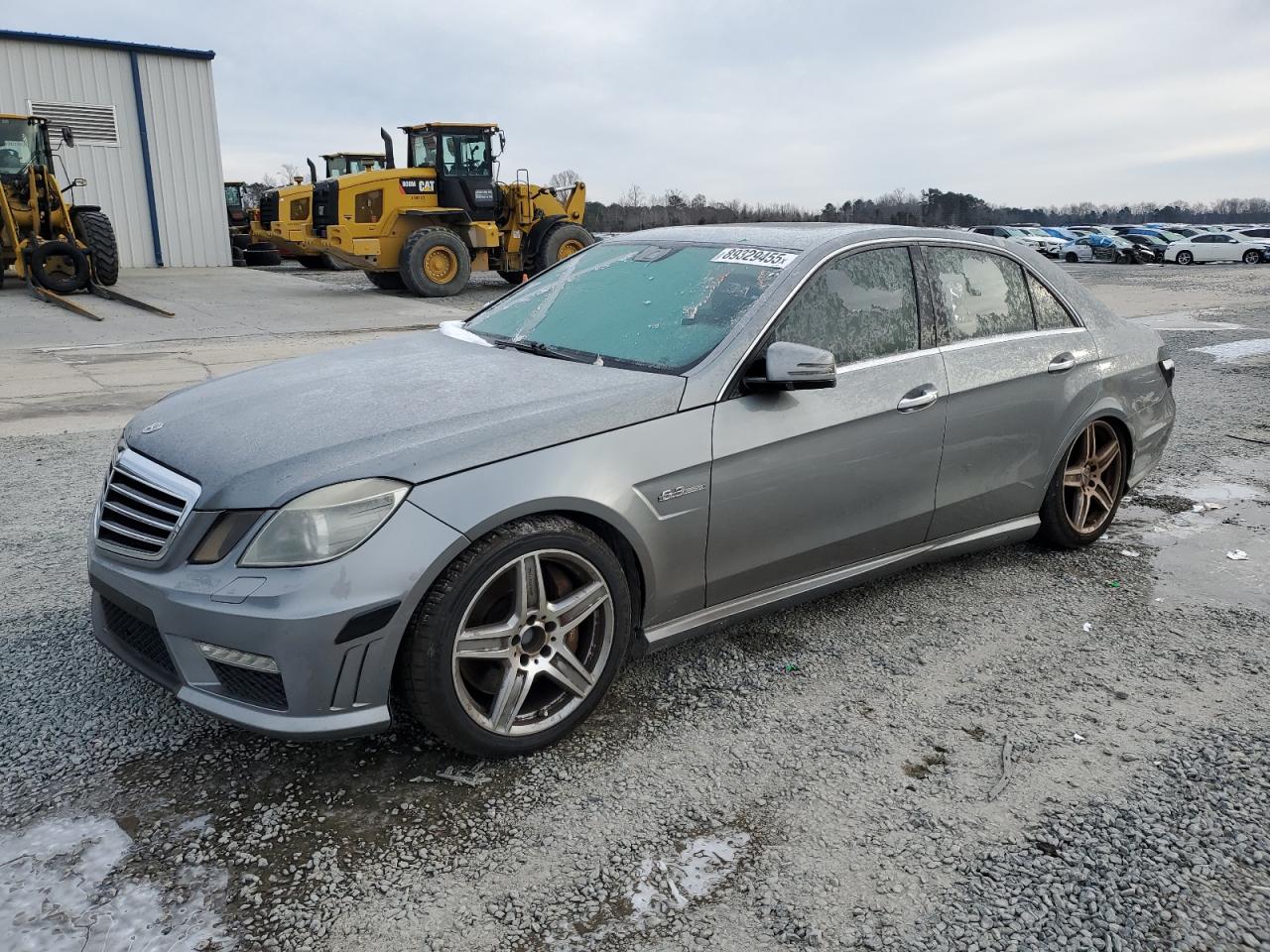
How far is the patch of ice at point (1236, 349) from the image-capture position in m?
11.5

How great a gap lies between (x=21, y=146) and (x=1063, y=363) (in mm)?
19465

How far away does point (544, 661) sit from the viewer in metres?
2.92

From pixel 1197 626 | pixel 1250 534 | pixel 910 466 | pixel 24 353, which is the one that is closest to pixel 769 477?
pixel 910 466

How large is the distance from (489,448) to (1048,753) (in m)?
1.90

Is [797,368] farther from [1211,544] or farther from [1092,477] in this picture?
[1211,544]

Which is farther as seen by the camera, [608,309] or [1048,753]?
[608,309]

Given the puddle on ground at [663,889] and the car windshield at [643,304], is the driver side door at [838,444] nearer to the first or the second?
the car windshield at [643,304]

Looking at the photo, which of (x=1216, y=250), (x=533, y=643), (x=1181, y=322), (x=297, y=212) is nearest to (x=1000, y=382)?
(x=533, y=643)

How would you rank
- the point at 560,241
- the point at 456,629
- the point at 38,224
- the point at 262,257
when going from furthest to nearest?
the point at 262,257 < the point at 560,241 < the point at 38,224 < the point at 456,629

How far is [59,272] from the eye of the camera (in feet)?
59.3

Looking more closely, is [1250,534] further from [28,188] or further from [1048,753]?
[28,188]

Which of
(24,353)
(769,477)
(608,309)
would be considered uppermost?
(608,309)

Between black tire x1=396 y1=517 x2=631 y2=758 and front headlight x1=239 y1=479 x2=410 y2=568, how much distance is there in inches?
9.9

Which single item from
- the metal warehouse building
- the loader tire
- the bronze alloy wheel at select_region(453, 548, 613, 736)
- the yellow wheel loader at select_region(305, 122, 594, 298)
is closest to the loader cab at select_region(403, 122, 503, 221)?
the yellow wheel loader at select_region(305, 122, 594, 298)
